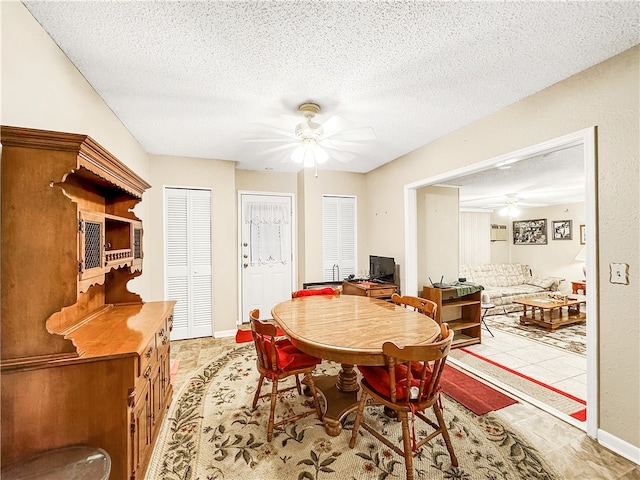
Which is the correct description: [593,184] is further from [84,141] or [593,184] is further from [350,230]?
[350,230]

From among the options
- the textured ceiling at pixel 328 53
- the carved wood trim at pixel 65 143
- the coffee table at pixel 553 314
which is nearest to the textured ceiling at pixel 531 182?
the textured ceiling at pixel 328 53

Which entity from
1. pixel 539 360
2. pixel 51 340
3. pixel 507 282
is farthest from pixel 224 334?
pixel 507 282

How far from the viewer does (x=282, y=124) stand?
2.91 meters

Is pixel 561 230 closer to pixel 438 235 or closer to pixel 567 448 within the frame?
pixel 438 235

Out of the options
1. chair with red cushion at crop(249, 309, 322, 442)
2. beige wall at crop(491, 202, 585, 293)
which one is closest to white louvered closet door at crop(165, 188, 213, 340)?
chair with red cushion at crop(249, 309, 322, 442)

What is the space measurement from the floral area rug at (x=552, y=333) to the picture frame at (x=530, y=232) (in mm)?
3283

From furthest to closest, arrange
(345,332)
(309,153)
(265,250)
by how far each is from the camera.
Answer: (265,250)
(309,153)
(345,332)

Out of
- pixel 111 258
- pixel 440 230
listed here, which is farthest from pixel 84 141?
pixel 440 230

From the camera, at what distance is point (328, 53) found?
184 centimetres

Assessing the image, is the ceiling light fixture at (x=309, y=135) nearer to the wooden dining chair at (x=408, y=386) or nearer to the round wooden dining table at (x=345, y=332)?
the round wooden dining table at (x=345, y=332)

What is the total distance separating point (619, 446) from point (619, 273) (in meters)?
1.11

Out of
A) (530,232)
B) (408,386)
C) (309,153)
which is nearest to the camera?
(408,386)

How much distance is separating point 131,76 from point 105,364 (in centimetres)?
196

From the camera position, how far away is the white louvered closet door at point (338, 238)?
197 inches
